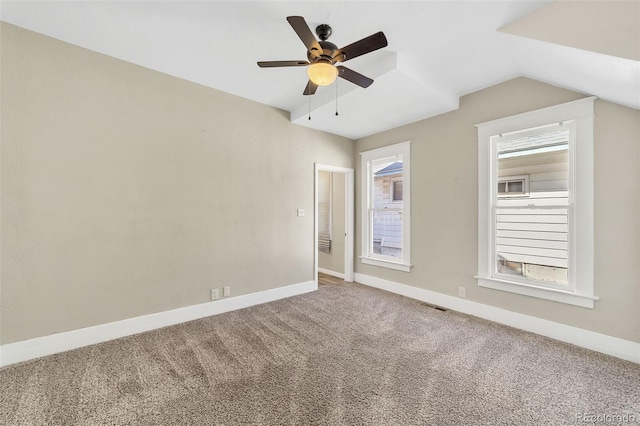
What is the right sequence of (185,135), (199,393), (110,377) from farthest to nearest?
(185,135) → (110,377) → (199,393)

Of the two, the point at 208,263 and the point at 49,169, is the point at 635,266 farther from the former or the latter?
the point at 49,169

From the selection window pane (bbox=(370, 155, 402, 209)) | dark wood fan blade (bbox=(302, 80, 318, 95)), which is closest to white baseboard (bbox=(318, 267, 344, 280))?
window pane (bbox=(370, 155, 402, 209))

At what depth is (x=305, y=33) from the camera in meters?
1.78

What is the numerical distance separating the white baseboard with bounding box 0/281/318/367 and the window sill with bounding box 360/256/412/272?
1.76 meters

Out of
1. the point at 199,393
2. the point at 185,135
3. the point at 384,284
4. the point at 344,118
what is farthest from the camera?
the point at 384,284

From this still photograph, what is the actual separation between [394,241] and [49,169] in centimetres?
440

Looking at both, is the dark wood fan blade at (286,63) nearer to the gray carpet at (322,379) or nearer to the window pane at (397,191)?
the gray carpet at (322,379)

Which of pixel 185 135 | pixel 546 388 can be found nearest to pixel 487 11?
pixel 546 388

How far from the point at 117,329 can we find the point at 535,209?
15.5ft

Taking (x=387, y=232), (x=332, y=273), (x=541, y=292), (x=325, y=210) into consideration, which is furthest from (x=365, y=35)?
(x=332, y=273)

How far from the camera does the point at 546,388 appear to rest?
196 cm

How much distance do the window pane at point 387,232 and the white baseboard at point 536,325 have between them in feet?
1.92

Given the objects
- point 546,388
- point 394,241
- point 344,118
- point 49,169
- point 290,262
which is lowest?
point 546,388

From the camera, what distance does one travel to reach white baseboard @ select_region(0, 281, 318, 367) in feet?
7.39
